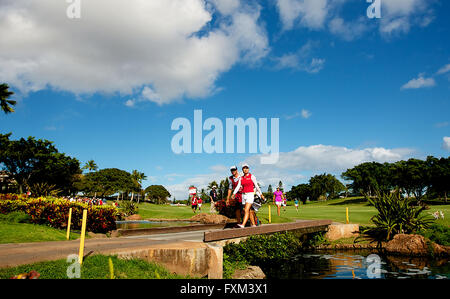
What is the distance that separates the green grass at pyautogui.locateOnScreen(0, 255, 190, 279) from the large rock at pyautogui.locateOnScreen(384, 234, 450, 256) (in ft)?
34.5

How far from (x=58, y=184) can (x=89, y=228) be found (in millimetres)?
59241

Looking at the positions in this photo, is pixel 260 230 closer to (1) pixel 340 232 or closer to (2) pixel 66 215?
(1) pixel 340 232

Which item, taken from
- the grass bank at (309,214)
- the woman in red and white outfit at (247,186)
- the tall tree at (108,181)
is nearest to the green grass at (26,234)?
the woman in red and white outfit at (247,186)

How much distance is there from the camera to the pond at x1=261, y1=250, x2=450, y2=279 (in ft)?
30.6

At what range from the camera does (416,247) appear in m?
12.3

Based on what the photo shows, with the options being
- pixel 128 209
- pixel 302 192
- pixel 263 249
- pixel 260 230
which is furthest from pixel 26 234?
pixel 302 192

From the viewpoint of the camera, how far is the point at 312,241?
15.5 m

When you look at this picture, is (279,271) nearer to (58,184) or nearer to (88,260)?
(88,260)

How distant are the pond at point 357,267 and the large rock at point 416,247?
591mm

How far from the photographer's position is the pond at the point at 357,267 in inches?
368

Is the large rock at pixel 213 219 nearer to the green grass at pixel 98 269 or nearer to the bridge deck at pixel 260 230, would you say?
the bridge deck at pixel 260 230

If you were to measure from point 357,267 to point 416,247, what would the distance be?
12.2 ft

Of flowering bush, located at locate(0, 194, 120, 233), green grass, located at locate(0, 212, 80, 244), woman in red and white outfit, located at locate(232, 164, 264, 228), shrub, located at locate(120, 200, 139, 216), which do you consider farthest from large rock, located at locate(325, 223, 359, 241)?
shrub, located at locate(120, 200, 139, 216)
